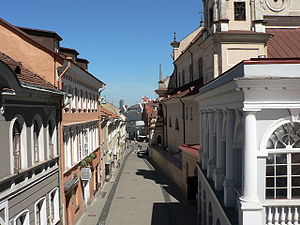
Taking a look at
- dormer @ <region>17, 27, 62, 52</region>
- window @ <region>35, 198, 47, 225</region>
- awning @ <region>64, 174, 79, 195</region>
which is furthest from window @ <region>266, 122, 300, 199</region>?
dormer @ <region>17, 27, 62, 52</region>

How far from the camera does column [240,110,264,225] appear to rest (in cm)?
762

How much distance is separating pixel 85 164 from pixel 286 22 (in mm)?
16751

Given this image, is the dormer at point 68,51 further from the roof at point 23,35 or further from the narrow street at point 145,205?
the narrow street at point 145,205

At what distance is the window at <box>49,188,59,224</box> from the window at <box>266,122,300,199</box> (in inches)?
343

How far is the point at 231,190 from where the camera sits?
9.45 metres

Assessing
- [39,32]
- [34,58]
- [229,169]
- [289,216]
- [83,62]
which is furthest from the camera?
[83,62]

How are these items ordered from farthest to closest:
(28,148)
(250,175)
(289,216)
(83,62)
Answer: (83,62)
(28,148)
(289,216)
(250,175)

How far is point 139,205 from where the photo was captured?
2300cm

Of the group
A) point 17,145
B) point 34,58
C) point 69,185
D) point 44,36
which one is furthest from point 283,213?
point 44,36

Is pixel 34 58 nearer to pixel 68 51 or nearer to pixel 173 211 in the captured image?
pixel 68 51

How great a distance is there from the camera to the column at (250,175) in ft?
25.0

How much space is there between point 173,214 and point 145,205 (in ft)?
9.99

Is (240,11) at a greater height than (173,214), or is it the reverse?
(240,11)

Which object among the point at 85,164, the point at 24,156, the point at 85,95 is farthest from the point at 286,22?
the point at 24,156
